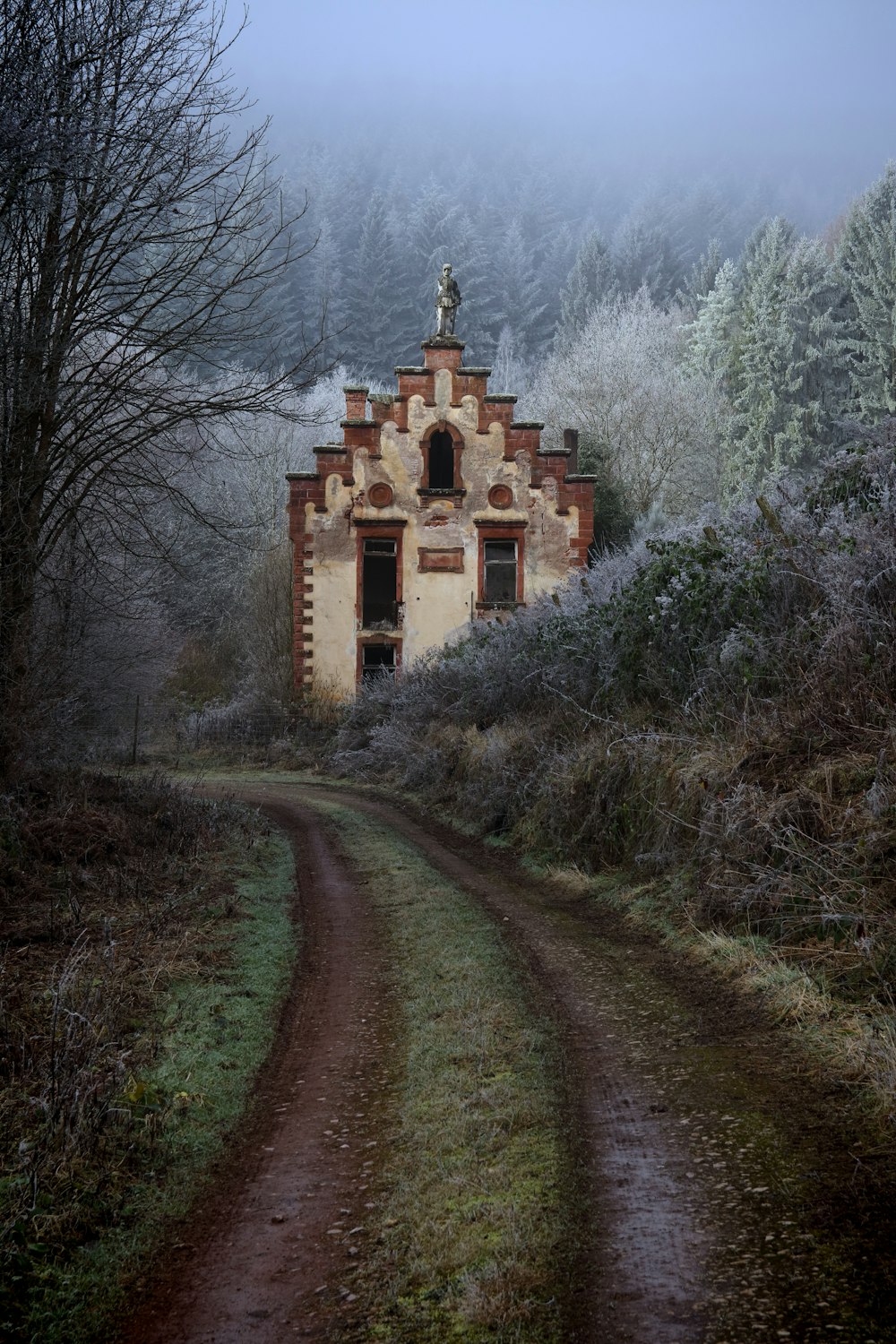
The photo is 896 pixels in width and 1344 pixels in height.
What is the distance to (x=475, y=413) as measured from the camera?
28.5 m

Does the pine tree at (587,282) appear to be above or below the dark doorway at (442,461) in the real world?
above

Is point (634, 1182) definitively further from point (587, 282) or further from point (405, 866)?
point (587, 282)

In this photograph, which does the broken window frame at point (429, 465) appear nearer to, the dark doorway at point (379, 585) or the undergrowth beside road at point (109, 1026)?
the dark doorway at point (379, 585)

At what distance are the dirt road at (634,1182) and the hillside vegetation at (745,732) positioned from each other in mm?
687

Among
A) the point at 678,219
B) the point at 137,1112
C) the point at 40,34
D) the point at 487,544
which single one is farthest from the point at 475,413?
the point at 678,219

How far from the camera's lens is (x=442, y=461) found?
29484 mm

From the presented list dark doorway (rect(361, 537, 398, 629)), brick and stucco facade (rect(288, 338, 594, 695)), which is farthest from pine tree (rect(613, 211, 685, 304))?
brick and stucco facade (rect(288, 338, 594, 695))

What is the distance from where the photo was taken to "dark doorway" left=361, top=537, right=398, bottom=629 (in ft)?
94.5

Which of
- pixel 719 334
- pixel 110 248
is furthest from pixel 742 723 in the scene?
pixel 719 334

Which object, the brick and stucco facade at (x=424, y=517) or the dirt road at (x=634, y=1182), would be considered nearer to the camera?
the dirt road at (x=634, y=1182)

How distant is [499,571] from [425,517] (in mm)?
2804

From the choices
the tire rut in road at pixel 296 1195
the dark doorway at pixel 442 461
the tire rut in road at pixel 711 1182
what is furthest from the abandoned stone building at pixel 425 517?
the tire rut in road at pixel 711 1182

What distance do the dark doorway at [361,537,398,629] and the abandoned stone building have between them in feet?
0.68

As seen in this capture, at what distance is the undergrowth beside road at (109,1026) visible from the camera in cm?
384
